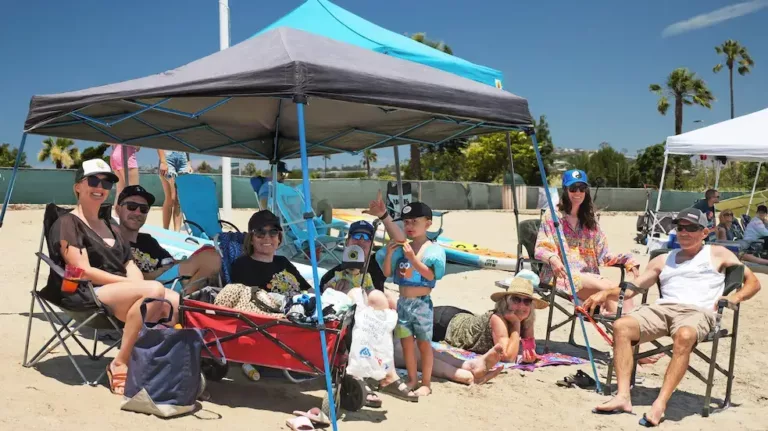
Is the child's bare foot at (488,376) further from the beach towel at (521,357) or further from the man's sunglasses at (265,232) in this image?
the man's sunglasses at (265,232)

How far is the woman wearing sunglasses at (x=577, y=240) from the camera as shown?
532cm

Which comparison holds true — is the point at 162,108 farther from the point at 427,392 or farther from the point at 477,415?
the point at 477,415

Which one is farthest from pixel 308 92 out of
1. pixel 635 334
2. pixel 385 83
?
pixel 635 334

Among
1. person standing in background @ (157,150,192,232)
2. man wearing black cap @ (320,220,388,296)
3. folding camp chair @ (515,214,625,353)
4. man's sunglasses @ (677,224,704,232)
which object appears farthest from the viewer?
person standing in background @ (157,150,192,232)

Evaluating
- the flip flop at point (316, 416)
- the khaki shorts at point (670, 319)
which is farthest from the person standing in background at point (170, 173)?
the khaki shorts at point (670, 319)

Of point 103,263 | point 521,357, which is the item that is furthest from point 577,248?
point 103,263

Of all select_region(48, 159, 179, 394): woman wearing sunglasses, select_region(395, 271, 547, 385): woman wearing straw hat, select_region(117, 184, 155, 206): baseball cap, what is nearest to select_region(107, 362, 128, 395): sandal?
→ select_region(48, 159, 179, 394): woman wearing sunglasses

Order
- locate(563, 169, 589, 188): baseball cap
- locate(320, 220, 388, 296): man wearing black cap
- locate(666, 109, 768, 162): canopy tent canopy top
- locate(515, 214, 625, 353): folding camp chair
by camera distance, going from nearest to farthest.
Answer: locate(320, 220, 388, 296): man wearing black cap, locate(515, 214, 625, 353): folding camp chair, locate(563, 169, 589, 188): baseball cap, locate(666, 109, 768, 162): canopy tent canopy top

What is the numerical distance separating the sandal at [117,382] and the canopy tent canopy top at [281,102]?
1542 millimetres

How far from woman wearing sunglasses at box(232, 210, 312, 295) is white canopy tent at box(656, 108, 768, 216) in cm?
882

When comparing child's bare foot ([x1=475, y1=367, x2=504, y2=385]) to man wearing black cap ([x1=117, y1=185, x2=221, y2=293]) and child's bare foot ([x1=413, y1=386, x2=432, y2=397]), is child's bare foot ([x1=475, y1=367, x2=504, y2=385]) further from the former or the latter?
man wearing black cap ([x1=117, y1=185, x2=221, y2=293])

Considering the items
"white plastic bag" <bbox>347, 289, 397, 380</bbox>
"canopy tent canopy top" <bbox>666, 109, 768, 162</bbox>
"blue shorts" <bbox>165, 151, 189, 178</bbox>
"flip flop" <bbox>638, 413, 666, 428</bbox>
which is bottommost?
"flip flop" <bbox>638, 413, 666, 428</bbox>

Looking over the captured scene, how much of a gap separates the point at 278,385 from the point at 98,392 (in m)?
1.07

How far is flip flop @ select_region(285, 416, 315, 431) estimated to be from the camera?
352 cm
